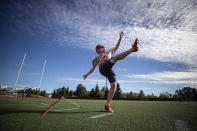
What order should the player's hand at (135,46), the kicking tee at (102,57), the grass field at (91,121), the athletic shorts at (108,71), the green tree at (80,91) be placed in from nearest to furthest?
the grass field at (91,121) < the player's hand at (135,46) < the athletic shorts at (108,71) < the kicking tee at (102,57) < the green tree at (80,91)

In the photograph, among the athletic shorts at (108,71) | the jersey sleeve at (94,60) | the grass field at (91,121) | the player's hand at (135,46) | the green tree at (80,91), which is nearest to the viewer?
the grass field at (91,121)

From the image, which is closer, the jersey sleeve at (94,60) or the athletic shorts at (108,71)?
the athletic shorts at (108,71)

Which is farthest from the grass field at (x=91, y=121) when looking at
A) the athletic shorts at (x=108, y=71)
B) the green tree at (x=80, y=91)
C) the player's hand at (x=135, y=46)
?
the green tree at (x=80, y=91)

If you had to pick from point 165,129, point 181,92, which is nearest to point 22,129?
point 165,129

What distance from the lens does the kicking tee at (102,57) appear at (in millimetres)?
3486

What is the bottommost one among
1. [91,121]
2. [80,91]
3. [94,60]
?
[80,91]

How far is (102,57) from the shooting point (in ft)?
11.6

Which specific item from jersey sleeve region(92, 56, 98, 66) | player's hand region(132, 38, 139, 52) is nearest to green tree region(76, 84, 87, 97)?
jersey sleeve region(92, 56, 98, 66)

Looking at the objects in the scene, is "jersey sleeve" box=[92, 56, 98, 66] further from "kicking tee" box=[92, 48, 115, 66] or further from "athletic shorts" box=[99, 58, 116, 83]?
"athletic shorts" box=[99, 58, 116, 83]

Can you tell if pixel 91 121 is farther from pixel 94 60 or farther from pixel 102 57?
pixel 94 60

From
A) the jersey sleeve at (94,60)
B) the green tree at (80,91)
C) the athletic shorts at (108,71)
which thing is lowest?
the green tree at (80,91)

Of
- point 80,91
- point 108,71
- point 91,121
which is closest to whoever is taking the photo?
point 91,121

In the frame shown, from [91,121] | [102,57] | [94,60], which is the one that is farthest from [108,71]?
[91,121]

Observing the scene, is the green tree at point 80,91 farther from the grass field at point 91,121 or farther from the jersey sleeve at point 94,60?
the grass field at point 91,121
